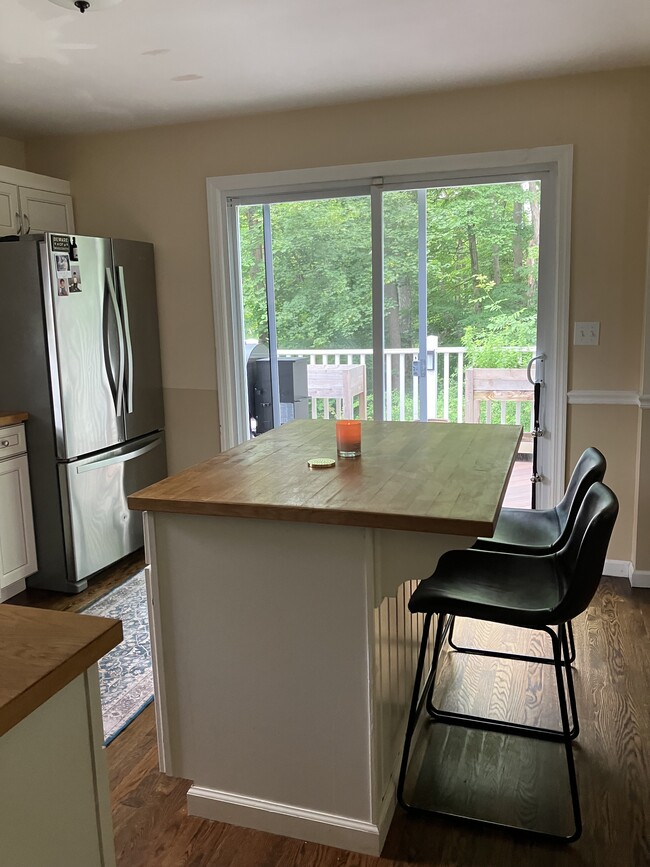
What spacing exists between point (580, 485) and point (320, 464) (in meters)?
0.85

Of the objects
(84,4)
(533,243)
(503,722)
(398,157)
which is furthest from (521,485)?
(84,4)

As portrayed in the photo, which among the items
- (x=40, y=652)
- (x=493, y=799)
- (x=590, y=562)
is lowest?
(x=493, y=799)

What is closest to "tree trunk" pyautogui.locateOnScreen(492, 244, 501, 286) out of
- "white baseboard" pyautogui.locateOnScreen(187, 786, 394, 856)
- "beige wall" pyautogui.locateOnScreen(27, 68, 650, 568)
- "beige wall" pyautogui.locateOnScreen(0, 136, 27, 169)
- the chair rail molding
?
"beige wall" pyautogui.locateOnScreen(27, 68, 650, 568)

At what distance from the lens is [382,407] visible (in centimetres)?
393

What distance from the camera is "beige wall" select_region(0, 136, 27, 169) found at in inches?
162

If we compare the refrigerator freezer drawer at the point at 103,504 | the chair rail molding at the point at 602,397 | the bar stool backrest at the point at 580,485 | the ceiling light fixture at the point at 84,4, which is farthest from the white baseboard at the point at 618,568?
→ the ceiling light fixture at the point at 84,4

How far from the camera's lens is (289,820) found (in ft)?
6.00

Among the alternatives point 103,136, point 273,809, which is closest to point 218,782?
point 273,809

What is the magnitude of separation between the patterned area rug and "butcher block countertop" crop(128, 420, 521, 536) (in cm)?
88

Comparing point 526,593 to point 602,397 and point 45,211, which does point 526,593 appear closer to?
point 602,397

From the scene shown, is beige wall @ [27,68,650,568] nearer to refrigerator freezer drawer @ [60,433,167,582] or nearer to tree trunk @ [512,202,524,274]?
tree trunk @ [512,202,524,274]

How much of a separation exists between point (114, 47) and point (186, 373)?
182 cm

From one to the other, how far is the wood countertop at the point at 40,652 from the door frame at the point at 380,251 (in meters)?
2.94

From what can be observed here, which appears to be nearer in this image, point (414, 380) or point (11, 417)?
point (11, 417)
